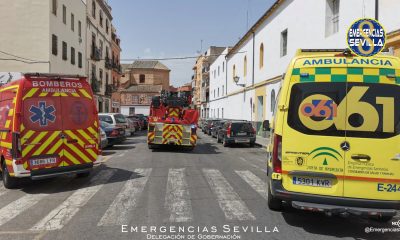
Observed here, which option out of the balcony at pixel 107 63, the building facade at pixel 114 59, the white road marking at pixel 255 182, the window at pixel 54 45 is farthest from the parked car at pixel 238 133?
the building facade at pixel 114 59

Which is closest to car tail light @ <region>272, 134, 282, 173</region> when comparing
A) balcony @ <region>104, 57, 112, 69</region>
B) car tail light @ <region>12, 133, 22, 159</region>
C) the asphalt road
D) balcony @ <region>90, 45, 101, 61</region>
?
the asphalt road

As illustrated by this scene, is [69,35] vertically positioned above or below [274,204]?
above

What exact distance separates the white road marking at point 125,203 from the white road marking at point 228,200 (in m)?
1.64

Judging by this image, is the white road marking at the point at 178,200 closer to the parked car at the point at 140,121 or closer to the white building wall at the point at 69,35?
the white building wall at the point at 69,35

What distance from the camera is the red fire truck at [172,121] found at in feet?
53.1

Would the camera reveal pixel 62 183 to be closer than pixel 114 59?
Yes

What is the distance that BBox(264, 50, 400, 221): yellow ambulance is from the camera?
4.97 meters

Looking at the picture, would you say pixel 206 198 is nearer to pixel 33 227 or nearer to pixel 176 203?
pixel 176 203

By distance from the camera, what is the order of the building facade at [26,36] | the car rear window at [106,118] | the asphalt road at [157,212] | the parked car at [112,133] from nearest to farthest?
the asphalt road at [157,212]
the parked car at [112,133]
the car rear window at [106,118]
the building facade at [26,36]

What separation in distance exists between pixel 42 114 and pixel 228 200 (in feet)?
15.4

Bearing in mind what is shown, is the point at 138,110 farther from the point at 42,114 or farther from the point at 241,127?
the point at 42,114

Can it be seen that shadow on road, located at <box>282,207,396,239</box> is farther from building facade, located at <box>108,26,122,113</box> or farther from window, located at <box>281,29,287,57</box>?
building facade, located at <box>108,26,122,113</box>

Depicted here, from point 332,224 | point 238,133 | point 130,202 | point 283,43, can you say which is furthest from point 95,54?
point 332,224

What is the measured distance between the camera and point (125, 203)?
675 cm
